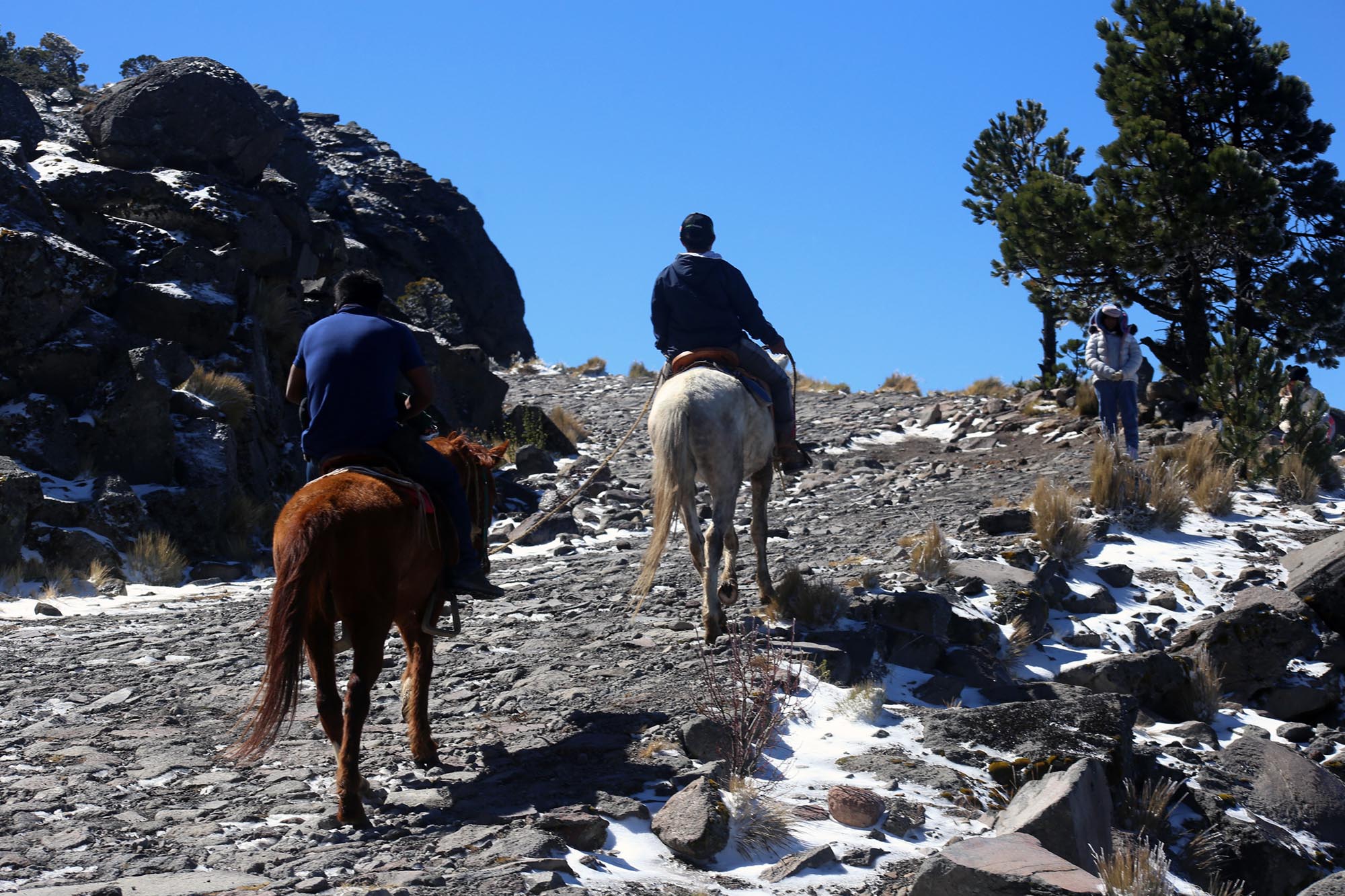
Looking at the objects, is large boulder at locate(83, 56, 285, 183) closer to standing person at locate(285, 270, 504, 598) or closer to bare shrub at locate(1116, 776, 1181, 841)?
standing person at locate(285, 270, 504, 598)

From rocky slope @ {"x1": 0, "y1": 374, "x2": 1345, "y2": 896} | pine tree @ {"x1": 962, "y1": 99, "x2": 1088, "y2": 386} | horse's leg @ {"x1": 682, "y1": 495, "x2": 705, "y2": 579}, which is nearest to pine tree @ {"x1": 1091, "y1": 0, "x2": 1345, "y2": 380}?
pine tree @ {"x1": 962, "y1": 99, "x2": 1088, "y2": 386}

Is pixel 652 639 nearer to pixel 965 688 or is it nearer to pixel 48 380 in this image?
pixel 965 688

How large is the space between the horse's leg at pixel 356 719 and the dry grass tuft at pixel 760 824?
1.66 m

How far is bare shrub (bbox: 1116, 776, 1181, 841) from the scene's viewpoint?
6086mm

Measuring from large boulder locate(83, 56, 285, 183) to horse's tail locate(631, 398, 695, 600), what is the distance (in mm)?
14587

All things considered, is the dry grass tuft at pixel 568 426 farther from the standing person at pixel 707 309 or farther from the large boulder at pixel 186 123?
the standing person at pixel 707 309

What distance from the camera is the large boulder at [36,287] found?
1381 centimetres

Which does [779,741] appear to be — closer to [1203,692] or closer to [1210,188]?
[1203,692]

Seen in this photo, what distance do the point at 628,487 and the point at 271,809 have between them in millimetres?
12435

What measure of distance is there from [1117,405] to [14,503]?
1328 centimetres

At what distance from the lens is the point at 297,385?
19.7ft

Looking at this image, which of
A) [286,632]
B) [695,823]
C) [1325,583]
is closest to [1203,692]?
[1325,583]

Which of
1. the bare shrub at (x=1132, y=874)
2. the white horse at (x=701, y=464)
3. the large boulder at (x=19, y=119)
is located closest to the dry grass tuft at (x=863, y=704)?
the white horse at (x=701, y=464)

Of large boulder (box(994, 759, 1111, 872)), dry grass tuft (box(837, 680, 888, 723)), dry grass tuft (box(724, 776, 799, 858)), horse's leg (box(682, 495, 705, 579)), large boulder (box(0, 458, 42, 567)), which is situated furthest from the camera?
large boulder (box(0, 458, 42, 567))
